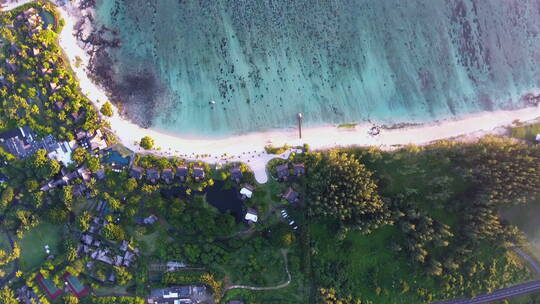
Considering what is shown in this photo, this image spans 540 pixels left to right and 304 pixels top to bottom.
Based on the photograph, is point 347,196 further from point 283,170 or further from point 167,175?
point 167,175

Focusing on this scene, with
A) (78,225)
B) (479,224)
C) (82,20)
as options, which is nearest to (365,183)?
(479,224)

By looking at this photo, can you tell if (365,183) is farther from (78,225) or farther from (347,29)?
(78,225)

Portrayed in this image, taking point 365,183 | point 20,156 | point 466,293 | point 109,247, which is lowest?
point 466,293

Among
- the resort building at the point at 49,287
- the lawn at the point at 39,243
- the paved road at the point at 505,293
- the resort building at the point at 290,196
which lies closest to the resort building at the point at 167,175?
the resort building at the point at 290,196

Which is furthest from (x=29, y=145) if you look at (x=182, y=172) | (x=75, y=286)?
(x=182, y=172)

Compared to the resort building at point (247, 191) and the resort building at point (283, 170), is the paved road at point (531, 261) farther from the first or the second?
the resort building at point (247, 191)
